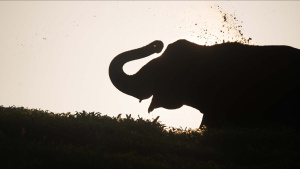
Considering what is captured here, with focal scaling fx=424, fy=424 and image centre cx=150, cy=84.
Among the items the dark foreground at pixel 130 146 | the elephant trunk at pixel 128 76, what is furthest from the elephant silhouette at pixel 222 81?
the dark foreground at pixel 130 146

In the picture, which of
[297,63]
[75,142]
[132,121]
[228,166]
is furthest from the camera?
[297,63]

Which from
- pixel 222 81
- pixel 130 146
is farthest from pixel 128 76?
pixel 130 146

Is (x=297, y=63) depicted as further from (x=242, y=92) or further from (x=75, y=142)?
(x=75, y=142)

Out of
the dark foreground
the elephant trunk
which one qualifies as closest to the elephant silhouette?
the elephant trunk

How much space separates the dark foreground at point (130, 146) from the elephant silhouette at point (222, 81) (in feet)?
5.09

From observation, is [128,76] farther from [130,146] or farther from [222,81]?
[130,146]

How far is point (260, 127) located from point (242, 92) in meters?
1.15

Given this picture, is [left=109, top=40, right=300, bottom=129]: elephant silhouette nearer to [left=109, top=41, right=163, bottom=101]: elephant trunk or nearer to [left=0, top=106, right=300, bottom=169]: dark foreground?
[left=109, top=41, right=163, bottom=101]: elephant trunk

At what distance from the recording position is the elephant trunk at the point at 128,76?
13.5 meters

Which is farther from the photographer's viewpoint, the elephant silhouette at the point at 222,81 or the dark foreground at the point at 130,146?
the elephant silhouette at the point at 222,81

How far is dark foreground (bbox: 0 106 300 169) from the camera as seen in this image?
772 centimetres

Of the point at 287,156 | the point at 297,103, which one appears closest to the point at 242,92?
the point at 297,103

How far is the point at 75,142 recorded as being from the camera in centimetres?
949

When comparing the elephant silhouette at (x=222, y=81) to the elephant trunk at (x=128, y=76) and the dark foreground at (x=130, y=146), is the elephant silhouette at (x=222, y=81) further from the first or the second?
the dark foreground at (x=130, y=146)
